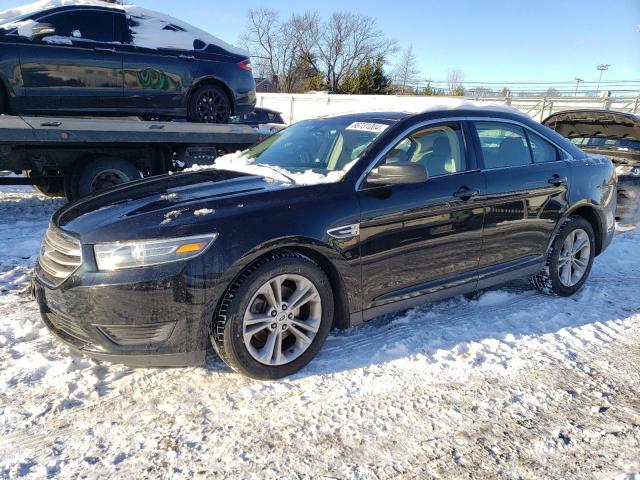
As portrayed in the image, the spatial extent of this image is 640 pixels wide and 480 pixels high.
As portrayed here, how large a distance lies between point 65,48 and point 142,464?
18.2ft

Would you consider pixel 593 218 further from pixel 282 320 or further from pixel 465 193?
pixel 282 320

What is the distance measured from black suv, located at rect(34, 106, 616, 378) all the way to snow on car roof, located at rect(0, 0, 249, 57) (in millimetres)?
3459

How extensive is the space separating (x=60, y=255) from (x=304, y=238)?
140 centimetres

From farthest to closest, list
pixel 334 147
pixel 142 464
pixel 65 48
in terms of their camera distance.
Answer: pixel 65 48, pixel 334 147, pixel 142 464

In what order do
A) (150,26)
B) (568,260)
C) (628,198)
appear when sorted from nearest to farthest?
(568,260) < (150,26) < (628,198)

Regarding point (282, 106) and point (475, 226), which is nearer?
point (475, 226)

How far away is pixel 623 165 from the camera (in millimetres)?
7262

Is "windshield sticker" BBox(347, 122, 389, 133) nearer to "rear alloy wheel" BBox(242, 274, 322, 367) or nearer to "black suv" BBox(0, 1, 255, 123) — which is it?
"rear alloy wheel" BBox(242, 274, 322, 367)

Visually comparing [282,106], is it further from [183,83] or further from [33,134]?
[33,134]

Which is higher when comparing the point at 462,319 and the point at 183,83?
the point at 183,83

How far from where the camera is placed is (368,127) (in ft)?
12.4

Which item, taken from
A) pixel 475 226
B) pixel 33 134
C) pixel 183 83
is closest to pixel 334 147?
pixel 475 226

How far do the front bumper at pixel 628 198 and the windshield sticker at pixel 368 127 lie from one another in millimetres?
5059

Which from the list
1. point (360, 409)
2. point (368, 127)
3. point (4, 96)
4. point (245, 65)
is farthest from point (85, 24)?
point (360, 409)
